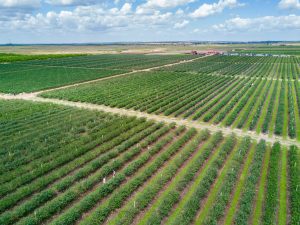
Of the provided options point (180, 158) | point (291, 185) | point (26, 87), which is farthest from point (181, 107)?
point (26, 87)

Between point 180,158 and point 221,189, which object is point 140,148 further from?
point 221,189

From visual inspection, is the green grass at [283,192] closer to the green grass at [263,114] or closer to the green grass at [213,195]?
the green grass at [213,195]

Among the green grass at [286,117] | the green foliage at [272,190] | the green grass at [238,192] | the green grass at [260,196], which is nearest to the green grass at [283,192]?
the green foliage at [272,190]

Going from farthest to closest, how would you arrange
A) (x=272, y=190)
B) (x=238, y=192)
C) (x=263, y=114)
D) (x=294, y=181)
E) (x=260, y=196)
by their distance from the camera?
1. (x=263, y=114)
2. (x=294, y=181)
3. (x=238, y=192)
4. (x=272, y=190)
5. (x=260, y=196)

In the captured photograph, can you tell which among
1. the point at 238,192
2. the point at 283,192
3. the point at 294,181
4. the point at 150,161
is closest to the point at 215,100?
the point at 150,161

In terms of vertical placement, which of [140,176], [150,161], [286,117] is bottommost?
[150,161]

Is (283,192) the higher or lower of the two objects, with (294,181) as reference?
lower

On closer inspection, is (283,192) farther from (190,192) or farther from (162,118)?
(162,118)
